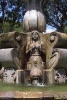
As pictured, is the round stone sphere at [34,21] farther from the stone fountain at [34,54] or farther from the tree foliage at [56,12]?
the tree foliage at [56,12]

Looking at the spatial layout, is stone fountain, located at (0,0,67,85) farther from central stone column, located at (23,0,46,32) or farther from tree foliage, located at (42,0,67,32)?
tree foliage, located at (42,0,67,32)

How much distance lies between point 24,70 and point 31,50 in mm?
694

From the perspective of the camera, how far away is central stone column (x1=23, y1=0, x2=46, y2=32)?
11.2 m

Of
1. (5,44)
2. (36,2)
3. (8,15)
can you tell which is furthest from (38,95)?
(8,15)

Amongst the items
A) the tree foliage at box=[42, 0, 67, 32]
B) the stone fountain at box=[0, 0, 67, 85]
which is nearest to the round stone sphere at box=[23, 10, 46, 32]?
the stone fountain at box=[0, 0, 67, 85]

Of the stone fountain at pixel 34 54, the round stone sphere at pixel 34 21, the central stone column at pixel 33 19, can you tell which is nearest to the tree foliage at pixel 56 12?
the central stone column at pixel 33 19

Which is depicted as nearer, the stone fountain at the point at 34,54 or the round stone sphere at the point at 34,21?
the stone fountain at the point at 34,54

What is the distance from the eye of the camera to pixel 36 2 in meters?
11.7

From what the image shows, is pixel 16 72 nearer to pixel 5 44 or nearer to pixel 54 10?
pixel 5 44

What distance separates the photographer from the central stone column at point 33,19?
1125 centimetres

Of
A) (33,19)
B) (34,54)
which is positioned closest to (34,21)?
(33,19)

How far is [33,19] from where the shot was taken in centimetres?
1119

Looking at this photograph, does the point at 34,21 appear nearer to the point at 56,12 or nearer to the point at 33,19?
the point at 33,19

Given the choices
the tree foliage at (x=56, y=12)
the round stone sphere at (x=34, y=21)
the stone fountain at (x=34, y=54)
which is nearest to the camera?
the stone fountain at (x=34, y=54)
